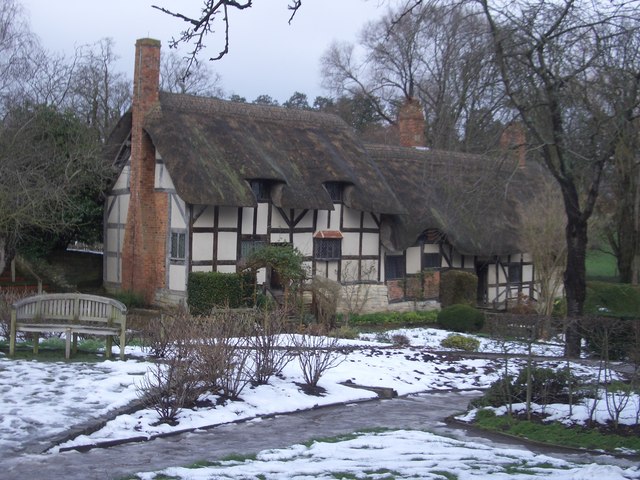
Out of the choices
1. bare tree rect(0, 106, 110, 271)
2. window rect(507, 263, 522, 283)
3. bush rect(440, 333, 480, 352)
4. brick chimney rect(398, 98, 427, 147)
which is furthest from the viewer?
brick chimney rect(398, 98, 427, 147)

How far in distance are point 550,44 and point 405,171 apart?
17588 millimetres

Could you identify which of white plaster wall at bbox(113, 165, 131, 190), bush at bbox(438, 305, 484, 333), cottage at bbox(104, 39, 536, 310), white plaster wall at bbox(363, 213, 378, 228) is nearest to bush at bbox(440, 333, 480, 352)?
cottage at bbox(104, 39, 536, 310)

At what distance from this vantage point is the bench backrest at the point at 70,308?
41.9 ft

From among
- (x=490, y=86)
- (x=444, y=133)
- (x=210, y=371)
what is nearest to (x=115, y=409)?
(x=210, y=371)

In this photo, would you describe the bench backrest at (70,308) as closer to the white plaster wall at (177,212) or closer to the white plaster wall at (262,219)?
the white plaster wall at (177,212)

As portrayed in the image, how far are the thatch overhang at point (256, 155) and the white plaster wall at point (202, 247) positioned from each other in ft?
4.64

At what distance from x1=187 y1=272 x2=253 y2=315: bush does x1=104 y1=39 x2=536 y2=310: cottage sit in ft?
3.08

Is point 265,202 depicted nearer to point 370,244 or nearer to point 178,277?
point 178,277

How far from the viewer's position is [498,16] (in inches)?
523

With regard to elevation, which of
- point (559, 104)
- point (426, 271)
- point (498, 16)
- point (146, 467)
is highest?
point (498, 16)

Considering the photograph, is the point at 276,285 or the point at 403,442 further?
the point at 276,285

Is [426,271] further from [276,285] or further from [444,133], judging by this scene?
[444,133]

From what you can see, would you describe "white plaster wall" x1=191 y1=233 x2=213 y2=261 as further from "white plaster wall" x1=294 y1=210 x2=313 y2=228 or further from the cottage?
"white plaster wall" x1=294 y1=210 x2=313 y2=228

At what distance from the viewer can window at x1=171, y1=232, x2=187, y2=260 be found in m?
23.9
